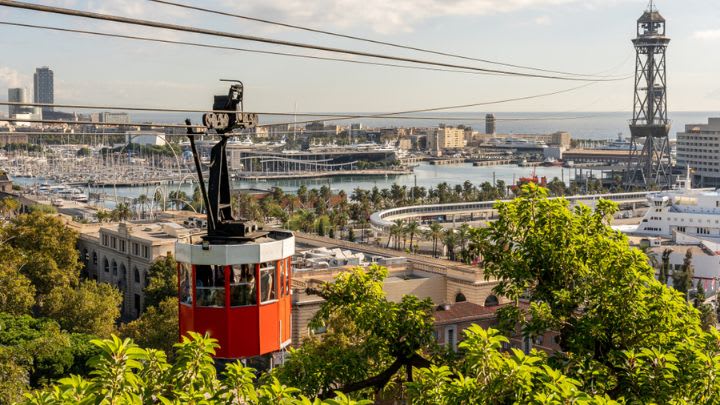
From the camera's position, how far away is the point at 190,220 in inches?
1453

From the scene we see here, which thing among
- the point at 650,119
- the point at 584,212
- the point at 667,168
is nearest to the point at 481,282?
Answer: the point at 584,212

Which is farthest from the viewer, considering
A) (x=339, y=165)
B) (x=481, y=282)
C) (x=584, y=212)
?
(x=339, y=165)

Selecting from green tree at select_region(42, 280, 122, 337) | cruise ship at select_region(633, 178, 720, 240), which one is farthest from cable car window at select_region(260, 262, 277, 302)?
cruise ship at select_region(633, 178, 720, 240)

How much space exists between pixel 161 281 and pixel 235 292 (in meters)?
20.7

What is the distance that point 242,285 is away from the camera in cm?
640

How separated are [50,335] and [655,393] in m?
17.0

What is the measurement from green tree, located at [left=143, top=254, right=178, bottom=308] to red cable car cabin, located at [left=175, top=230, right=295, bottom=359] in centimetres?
1809

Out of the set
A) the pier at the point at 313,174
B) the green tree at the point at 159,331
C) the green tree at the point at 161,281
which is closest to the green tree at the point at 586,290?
the green tree at the point at 159,331

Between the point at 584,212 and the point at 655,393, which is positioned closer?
the point at 655,393

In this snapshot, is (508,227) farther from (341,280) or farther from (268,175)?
(268,175)

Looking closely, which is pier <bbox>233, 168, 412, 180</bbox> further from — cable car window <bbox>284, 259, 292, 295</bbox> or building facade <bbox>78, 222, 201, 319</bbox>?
cable car window <bbox>284, 259, 292, 295</bbox>

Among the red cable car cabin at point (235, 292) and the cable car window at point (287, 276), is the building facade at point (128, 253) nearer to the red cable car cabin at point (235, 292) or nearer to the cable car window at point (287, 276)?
the cable car window at point (287, 276)

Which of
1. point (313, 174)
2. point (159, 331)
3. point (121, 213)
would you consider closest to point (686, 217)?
point (121, 213)

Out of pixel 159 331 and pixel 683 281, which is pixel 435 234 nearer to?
pixel 683 281
